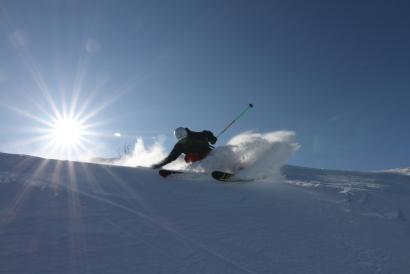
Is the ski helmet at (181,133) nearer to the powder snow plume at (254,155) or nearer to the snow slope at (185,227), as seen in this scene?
the powder snow plume at (254,155)

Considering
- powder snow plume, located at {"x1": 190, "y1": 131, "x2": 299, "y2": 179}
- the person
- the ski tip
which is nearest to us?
the ski tip

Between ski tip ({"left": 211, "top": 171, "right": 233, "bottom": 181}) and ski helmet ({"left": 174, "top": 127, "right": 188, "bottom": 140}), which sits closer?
ski tip ({"left": 211, "top": 171, "right": 233, "bottom": 181})

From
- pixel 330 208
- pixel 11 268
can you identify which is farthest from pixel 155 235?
pixel 330 208

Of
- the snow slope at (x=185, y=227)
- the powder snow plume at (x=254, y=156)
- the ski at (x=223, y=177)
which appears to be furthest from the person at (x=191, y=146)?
the snow slope at (x=185, y=227)

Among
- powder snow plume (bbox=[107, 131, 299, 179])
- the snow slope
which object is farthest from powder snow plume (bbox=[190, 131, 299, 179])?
the snow slope

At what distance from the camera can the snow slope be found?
283 cm

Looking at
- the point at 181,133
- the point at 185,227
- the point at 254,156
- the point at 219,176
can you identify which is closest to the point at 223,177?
the point at 219,176

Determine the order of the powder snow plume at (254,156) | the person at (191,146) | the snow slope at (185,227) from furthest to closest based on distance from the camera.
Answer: the person at (191,146), the powder snow plume at (254,156), the snow slope at (185,227)

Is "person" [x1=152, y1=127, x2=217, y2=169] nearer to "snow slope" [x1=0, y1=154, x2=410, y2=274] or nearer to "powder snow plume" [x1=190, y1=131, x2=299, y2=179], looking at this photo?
"powder snow plume" [x1=190, y1=131, x2=299, y2=179]

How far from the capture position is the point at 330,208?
4.75m

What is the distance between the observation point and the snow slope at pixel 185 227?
9.27ft

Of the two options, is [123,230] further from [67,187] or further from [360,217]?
[360,217]

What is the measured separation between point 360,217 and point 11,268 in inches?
157

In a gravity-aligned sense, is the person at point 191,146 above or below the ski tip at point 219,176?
above
